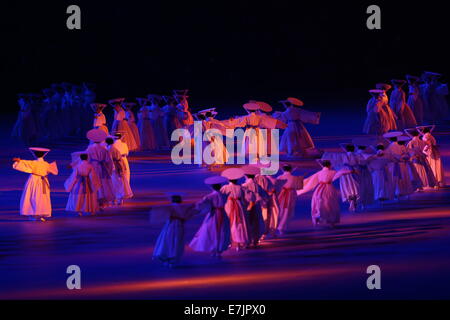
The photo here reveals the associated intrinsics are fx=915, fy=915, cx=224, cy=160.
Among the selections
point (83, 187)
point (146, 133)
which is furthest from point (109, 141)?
point (146, 133)

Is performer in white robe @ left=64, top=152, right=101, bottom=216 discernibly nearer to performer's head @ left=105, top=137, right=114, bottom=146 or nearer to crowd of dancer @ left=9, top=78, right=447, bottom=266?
crowd of dancer @ left=9, top=78, right=447, bottom=266

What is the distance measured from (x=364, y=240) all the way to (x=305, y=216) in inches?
72.8

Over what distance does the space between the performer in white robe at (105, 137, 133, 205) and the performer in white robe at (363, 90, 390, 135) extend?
799 centimetres

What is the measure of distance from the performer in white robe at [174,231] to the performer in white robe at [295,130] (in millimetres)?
8770

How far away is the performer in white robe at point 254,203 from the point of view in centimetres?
1239

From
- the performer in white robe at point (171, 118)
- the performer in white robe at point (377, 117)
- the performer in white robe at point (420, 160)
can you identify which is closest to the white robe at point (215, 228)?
the performer in white robe at point (420, 160)

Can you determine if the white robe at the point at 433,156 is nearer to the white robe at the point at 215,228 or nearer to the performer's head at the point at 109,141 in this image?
the performer's head at the point at 109,141

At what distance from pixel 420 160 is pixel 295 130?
13.3 feet

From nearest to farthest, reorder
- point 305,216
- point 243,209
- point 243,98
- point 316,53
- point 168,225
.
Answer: point 168,225 < point 243,209 < point 305,216 < point 243,98 < point 316,53

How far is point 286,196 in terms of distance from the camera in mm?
13484

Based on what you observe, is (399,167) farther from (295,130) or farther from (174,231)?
(174,231)

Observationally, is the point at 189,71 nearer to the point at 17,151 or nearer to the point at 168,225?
the point at 17,151

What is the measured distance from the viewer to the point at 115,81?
30.4 meters

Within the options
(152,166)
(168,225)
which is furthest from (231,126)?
(168,225)
